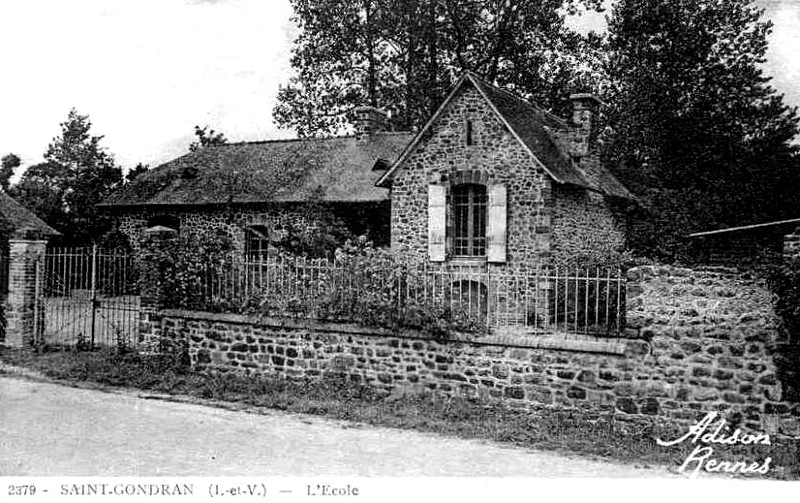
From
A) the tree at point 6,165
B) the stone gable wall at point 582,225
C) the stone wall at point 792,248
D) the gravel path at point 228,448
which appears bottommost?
the gravel path at point 228,448

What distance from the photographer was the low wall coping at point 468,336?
8305 millimetres

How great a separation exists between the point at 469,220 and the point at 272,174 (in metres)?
8.07

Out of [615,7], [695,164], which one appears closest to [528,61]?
[615,7]

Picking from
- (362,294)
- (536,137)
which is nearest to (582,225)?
(536,137)

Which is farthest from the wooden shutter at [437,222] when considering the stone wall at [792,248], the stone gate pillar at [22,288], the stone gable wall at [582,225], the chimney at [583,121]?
the stone wall at [792,248]

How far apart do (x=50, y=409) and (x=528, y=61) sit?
79.4 feet

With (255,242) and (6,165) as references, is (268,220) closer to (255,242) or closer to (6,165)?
(255,242)

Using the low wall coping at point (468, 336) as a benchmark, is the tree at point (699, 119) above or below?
above

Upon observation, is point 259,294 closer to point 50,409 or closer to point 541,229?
point 50,409

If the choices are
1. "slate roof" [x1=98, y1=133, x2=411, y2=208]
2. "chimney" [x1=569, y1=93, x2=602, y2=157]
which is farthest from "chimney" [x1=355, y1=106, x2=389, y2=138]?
"chimney" [x1=569, y1=93, x2=602, y2=157]

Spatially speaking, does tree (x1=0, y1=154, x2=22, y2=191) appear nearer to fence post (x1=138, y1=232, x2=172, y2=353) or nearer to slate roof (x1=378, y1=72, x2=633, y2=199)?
slate roof (x1=378, y1=72, x2=633, y2=199)

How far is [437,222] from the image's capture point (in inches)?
662

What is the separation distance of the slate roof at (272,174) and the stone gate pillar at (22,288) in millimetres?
8418

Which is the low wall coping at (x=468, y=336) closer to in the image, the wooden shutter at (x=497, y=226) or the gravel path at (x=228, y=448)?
the gravel path at (x=228, y=448)
